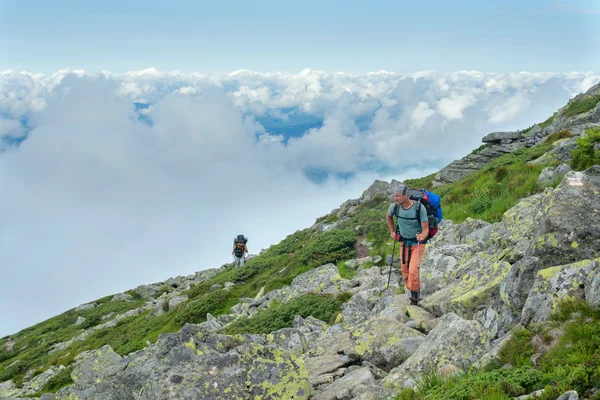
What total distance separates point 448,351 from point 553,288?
6.45 ft

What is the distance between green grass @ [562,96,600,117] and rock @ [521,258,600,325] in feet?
144

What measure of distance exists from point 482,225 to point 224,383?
1116cm

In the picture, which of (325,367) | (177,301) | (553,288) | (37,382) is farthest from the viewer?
(177,301)

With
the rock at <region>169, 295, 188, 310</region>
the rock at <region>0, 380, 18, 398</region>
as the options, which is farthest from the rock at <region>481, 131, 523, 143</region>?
the rock at <region>0, 380, 18, 398</region>

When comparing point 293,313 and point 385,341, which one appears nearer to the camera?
point 385,341

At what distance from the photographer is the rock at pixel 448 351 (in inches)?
268

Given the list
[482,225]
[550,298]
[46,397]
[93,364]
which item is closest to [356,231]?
[482,225]

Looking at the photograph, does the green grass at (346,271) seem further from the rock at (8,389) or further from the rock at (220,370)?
the rock at (8,389)

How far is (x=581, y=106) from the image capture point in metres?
44.9

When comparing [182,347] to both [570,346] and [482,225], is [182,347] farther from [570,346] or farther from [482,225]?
[482,225]

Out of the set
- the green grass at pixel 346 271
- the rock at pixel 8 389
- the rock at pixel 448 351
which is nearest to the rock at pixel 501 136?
the green grass at pixel 346 271

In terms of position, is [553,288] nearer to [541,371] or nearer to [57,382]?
[541,371]

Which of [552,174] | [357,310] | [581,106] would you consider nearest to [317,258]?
[357,310]

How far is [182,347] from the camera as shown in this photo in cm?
820
